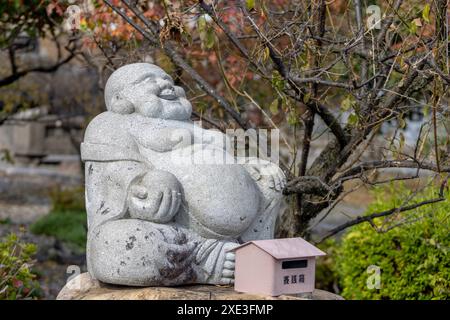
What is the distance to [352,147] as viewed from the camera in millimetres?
5395

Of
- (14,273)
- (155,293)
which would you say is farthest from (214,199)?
(14,273)

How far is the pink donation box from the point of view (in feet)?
14.7

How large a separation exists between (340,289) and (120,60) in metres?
3.49

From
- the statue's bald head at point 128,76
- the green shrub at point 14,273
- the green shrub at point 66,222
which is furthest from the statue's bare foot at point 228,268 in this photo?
the green shrub at point 66,222

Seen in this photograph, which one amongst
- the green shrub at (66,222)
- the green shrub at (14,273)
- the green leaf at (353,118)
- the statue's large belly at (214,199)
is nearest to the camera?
the statue's large belly at (214,199)

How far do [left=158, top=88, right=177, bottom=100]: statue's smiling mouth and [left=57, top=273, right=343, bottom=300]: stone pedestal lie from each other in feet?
4.22

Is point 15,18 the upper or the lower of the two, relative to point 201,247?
upper

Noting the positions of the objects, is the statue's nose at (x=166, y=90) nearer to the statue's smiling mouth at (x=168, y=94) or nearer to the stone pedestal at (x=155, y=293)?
the statue's smiling mouth at (x=168, y=94)

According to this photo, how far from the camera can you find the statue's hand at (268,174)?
196 inches

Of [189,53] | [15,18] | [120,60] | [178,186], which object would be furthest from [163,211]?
[15,18]

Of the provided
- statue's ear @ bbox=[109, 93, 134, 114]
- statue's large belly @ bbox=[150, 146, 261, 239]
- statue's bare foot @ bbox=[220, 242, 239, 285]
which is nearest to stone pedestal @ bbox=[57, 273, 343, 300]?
statue's bare foot @ bbox=[220, 242, 239, 285]

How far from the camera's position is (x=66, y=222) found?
1134 centimetres
